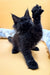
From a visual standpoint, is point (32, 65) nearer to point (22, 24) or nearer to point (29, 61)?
point (29, 61)

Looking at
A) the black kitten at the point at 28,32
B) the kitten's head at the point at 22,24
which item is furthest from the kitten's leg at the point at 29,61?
the kitten's head at the point at 22,24

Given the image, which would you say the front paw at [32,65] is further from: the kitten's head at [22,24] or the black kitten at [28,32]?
the kitten's head at [22,24]

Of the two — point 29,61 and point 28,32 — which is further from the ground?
point 28,32

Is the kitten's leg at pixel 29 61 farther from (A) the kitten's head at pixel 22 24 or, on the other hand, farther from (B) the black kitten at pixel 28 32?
(A) the kitten's head at pixel 22 24

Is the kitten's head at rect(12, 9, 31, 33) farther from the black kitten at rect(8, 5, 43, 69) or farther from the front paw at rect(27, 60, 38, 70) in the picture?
the front paw at rect(27, 60, 38, 70)

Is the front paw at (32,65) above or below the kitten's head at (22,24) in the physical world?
below

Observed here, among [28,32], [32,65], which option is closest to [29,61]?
[32,65]

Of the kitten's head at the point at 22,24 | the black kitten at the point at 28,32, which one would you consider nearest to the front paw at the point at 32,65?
the black kitten at the point at 28,32

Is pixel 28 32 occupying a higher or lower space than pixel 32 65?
higher

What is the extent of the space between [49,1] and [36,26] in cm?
73

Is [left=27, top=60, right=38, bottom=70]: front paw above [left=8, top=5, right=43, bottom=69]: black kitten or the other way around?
the other way around

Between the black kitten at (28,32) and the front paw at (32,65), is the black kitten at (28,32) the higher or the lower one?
the higher one

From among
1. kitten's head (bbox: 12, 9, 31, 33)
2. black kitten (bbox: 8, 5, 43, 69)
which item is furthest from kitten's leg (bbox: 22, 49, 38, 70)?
kitten's head (bbox: 12, 9, 31, 33)

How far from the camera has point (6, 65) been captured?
650mm
